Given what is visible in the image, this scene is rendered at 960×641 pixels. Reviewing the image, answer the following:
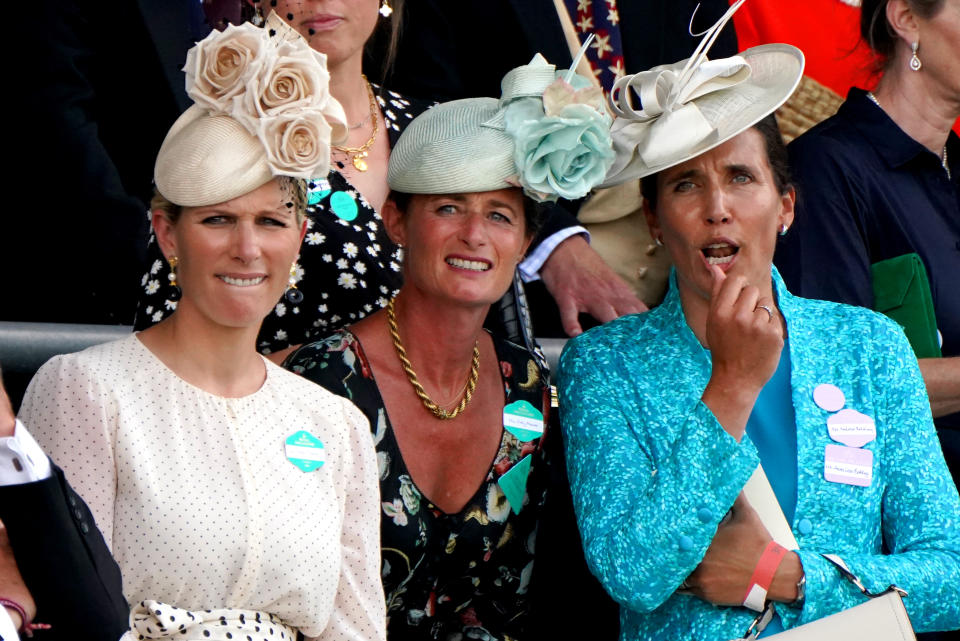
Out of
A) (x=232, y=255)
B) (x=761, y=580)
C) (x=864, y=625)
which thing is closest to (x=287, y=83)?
(x=232, y=255)

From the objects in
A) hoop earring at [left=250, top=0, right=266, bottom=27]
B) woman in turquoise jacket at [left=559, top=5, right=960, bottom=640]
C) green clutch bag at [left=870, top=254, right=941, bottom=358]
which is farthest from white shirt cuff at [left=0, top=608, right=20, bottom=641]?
green clutch bag at [left=870, top=254, right=941, bottom=358]

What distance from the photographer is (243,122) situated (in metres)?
2.90

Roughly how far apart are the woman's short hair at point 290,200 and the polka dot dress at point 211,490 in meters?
0.28

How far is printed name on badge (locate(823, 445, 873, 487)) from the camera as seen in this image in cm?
322

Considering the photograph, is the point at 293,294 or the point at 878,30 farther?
the point at 878,30

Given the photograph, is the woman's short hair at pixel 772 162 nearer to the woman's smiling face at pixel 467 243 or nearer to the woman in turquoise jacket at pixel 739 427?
the woman in turquoise jacket at pixel 739 427

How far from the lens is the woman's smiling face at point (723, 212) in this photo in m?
3.36

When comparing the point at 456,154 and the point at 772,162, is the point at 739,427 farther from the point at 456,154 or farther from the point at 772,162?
the point at 456,154

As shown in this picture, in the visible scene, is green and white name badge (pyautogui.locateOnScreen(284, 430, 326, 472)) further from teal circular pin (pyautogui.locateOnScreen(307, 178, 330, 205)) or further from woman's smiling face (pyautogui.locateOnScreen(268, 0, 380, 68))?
woman's smiling face (pyautogui.locateOnScreen(268, 0, 380, 68))

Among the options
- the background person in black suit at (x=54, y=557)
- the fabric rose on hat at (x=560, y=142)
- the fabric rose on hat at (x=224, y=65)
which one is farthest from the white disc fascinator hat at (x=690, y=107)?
the background person in black suit at (x=54, y=557)

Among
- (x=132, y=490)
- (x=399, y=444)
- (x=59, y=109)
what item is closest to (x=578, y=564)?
(x=399, y=444)

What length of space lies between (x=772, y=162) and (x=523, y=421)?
0.86 m

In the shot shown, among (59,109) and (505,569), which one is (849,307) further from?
(59,109)

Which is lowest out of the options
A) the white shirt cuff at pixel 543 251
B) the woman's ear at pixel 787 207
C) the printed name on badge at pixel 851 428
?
the printed name on badge at pixel 851 428
